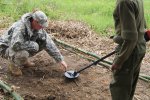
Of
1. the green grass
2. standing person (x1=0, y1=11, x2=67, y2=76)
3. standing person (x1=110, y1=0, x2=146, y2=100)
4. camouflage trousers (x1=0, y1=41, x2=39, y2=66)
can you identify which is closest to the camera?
standing person (x1=110, y1=0, x2=146, y2=100)

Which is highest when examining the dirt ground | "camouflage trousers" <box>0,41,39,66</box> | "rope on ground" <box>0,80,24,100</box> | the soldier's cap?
the soldier's cap

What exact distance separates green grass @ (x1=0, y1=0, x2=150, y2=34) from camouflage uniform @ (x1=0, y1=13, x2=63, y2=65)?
2843mm

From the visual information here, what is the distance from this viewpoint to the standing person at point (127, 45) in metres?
3.74

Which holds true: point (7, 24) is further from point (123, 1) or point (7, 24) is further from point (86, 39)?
point (123, 1)

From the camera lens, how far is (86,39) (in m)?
7.60

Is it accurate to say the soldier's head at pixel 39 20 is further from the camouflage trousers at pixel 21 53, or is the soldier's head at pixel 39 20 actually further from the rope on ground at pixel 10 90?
the rope on ground at pixel 10 90

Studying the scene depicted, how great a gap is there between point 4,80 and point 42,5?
4.26 meters

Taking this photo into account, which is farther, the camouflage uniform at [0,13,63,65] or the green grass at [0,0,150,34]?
the green grass at [0,0,150,34]

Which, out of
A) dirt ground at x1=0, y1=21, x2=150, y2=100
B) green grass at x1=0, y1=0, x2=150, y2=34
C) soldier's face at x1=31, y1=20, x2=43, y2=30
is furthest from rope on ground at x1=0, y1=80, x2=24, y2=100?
green grass at x1=0, y1=0, x2=150, y2=34

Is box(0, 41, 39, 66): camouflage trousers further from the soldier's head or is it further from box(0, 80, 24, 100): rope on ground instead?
box(0, 80, 24, 100): rope on ground

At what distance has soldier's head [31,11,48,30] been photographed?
16.9 feet

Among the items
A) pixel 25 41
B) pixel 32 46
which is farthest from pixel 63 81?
pixel 25 41

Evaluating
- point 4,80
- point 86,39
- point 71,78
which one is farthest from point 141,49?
point 86,39

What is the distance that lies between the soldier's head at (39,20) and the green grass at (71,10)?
3192 millimetres
